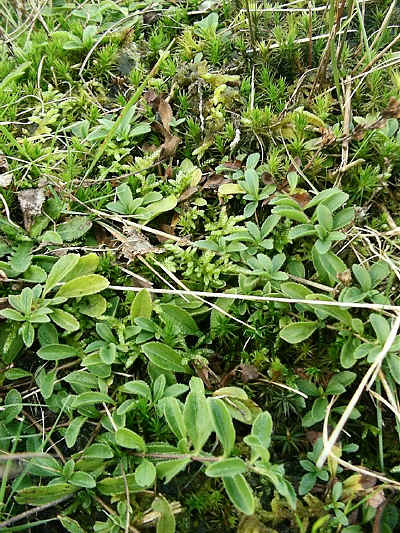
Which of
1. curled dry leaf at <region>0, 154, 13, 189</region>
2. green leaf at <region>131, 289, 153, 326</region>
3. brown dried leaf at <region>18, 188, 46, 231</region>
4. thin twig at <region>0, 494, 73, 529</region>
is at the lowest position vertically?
thin twig at <region>0, 494, 73, 529</region>

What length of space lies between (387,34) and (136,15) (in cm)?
129

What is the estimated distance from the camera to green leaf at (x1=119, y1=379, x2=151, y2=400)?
1.85 meters

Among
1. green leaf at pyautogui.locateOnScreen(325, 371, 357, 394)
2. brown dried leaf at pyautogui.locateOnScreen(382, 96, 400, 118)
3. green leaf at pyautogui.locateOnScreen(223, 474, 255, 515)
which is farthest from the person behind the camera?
brown dried leaf at pyautogui.locateOnScreen(382, 96, 400, 118)

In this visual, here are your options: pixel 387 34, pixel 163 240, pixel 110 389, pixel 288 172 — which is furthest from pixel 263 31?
pixel 110 389

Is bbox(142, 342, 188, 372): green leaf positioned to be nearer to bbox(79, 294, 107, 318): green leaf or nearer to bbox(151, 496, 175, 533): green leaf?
bbox(79, 294, 107, 318): green leaf

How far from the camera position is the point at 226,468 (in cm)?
156

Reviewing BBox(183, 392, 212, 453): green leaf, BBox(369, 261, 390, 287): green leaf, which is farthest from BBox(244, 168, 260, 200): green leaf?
BBox(183, 392, 212, 453): green leaf

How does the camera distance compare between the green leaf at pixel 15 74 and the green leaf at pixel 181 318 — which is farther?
the green leaf at pixel 15 74

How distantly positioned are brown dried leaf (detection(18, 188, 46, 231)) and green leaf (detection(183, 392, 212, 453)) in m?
1.05

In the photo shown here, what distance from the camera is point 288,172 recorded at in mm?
2342

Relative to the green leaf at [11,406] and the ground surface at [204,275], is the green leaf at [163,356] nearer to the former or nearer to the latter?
the ground surface at [204,275]

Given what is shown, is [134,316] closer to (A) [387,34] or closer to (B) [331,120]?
(B) [331,120]

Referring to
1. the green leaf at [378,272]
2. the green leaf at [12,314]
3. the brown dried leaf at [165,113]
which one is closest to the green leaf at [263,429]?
the green leaf at [378,272]

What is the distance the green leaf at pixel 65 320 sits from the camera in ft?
6.60
